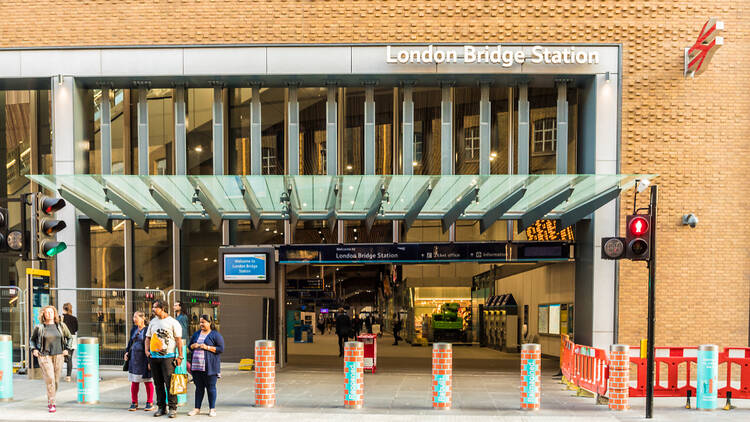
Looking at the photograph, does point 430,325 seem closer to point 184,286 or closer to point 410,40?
point 184,286

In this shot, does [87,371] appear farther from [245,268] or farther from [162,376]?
[245,268]

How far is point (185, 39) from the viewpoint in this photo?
17.8 m

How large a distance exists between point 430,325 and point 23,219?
21797 millimetres

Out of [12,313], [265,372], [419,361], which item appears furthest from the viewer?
[419,361]

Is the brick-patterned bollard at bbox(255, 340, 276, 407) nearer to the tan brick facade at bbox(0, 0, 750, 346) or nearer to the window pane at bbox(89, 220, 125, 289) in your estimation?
the tan brick facade at bbox(0, 0, 750, 346)

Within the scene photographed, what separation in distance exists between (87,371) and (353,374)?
15.0 ft

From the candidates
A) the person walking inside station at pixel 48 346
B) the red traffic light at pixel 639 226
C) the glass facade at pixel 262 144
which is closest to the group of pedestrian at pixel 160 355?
the person walking inside station at pixel 48 346

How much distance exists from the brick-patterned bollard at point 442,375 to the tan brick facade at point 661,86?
6829mm

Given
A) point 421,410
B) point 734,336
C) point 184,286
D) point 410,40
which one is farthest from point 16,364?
point 734,336

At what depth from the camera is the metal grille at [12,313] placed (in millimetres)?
15570

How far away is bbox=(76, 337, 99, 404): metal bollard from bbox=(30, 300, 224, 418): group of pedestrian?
0.41 metres

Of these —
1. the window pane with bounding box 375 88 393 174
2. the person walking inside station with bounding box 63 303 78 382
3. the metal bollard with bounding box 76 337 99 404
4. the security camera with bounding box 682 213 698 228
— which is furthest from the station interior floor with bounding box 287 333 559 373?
the metal bollard with bounding box 76 337 99 404

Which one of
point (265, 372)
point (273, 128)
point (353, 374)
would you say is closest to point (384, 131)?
point (273, 128)

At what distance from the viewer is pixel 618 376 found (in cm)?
1175
